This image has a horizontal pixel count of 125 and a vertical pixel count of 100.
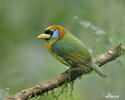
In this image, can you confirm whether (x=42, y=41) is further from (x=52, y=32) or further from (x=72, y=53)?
(x=72, y=53)

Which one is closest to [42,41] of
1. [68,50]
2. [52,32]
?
Result: [52,32]

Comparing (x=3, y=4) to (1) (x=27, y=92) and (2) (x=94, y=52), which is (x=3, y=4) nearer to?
(2) (x=94, y=52)

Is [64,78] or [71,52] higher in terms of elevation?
[71,52]

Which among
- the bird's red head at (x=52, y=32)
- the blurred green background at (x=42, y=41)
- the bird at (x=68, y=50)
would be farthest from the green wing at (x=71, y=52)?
the blurred green background at (x=42, y=41)

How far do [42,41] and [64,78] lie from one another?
88.3 inches

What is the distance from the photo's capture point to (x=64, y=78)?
4.01 metres

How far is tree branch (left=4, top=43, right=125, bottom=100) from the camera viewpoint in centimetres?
333

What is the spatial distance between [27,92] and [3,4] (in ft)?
9.69

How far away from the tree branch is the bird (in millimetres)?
88

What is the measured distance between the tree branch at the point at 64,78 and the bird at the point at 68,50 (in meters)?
0.09

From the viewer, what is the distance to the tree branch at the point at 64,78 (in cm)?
333

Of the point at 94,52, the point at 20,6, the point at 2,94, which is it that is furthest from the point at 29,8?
the point at 2,94

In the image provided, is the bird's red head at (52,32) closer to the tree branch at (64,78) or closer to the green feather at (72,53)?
the green feather at (72,53)

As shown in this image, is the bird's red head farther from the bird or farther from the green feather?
the green feather
